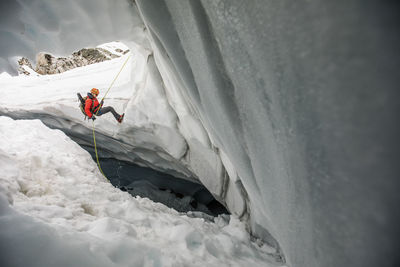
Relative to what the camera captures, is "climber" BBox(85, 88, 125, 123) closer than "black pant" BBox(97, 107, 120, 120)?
Yes

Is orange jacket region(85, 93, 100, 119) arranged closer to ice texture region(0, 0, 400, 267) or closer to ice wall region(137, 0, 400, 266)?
ice texture region(0, 0, 400, 267)

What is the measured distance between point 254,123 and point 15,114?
7307 mm

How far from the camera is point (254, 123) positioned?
1.14 metres

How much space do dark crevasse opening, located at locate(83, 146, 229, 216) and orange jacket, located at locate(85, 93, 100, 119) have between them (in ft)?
8.38

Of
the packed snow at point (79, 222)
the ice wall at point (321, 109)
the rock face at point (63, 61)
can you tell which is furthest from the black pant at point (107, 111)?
the rock face at point (63, 61)

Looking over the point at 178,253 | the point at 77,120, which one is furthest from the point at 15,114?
the point at 178,253

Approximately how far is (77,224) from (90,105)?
10.6ft

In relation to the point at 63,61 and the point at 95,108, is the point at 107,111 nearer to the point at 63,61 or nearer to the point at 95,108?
the point at 95,108

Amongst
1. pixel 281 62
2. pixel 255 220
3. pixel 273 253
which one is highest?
pixel 281 62

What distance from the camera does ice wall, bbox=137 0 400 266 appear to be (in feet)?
1.80

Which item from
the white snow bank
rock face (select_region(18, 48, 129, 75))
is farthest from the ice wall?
rock face (select_region(18, 48, 129, 75))

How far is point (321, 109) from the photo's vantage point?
2.27ft

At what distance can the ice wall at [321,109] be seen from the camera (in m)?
0.55

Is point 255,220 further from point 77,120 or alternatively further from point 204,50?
point 77,120
